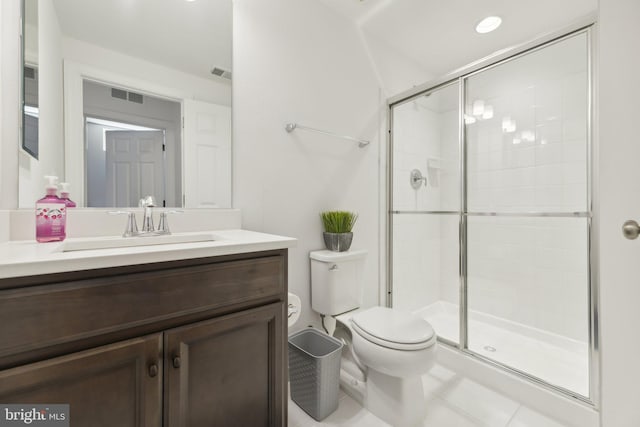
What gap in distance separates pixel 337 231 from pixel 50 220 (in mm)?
1270

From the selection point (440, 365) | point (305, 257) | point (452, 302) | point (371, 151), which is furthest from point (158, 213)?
point (452, 302)

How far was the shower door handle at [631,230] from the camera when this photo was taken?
2.61ft

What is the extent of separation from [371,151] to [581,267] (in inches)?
64.5

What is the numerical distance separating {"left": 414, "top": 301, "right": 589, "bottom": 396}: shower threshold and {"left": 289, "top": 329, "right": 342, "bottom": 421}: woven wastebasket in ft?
3.07

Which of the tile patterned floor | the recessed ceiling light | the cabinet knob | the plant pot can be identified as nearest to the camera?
the cabinet knob

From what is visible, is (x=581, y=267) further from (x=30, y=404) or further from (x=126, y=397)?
(x=30, y=404)

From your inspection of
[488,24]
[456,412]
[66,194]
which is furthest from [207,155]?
[488,24]

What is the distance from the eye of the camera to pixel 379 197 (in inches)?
82.4

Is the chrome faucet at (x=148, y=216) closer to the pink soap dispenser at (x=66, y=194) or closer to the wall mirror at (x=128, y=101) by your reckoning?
→ the wall mirror at (x=128, y=101)

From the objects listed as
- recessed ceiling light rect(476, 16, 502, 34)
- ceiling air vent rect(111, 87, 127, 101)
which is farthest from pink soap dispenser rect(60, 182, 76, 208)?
recessed ceiling light rect(476, 16, 502, 34)

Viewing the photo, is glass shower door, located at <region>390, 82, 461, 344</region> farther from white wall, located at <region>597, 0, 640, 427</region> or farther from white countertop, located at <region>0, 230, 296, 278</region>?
white countertop, located at <region>0, 230, 296, 278</region>

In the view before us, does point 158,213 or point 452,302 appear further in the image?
point 452,302

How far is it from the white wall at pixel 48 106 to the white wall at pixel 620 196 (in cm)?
195

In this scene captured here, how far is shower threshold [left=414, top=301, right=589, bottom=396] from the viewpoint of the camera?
1.52 m
